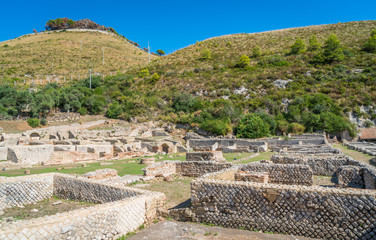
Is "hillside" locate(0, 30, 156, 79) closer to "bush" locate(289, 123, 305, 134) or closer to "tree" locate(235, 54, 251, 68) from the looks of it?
"tree" locate(235, 54, 251, 68)

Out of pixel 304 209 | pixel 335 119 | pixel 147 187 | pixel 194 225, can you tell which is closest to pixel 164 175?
pixel 147 187

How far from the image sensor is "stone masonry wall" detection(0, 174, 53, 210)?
801 cm

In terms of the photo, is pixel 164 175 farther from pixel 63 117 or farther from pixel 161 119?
pixel 63 117

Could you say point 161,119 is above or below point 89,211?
above

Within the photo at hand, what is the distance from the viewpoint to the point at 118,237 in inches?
204

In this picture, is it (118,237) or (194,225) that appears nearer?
(118,237)

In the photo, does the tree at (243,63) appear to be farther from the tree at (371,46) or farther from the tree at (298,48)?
the tree at (371,46)

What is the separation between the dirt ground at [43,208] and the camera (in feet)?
23.4

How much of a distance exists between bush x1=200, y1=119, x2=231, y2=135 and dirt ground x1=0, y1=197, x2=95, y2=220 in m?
28.0

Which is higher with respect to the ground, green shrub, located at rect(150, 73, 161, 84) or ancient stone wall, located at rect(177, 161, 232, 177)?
green shrub, located at rect(150, 73, 161, 84)

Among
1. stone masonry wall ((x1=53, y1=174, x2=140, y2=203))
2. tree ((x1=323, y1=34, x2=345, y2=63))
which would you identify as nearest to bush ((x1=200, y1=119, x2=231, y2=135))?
stone masonry wall ((x1=53, y1=174, x2=140, y2=203))

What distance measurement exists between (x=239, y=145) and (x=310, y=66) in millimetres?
37254

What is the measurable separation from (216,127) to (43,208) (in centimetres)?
2877

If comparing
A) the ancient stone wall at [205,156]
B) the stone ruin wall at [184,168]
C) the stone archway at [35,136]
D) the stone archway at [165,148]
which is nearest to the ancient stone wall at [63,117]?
the stone archway at [35,136]
